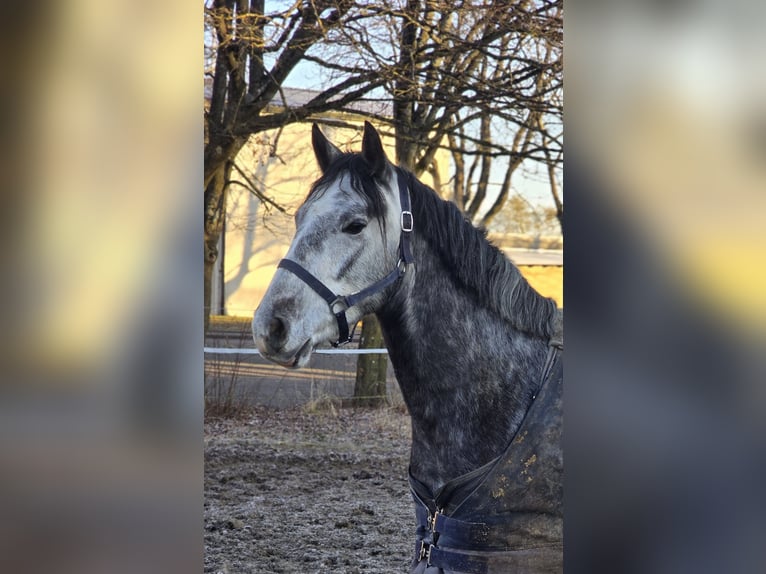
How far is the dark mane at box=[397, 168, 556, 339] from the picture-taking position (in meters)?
2.41

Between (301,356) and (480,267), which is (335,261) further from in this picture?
(480,267)

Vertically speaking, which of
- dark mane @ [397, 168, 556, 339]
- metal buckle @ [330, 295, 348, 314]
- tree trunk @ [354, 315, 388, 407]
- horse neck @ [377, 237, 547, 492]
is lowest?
tree trunk @ [354, 315, 388, 407]

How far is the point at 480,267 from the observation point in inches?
95.1

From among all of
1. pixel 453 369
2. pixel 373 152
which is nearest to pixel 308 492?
pixel 453 369

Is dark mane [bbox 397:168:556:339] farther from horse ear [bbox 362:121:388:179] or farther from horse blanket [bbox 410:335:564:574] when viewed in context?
horse blanket [bbox 410:335:564:574]

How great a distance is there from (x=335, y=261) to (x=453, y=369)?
1.51ft

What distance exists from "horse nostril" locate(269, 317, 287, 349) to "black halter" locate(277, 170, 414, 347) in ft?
0.44
